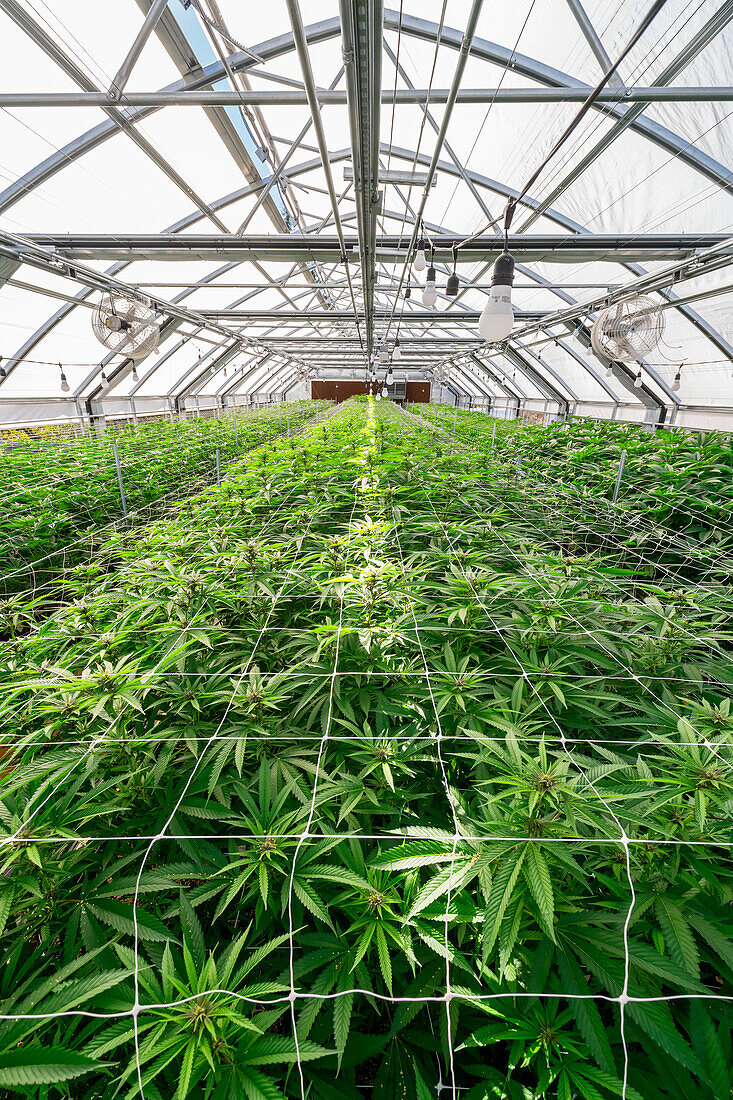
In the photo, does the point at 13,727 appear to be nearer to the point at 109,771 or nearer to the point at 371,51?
the point at 109,771

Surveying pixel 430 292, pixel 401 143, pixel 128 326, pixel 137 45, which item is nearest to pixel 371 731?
pixel 137 45

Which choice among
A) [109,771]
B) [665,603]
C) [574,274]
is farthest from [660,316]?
[109,771]

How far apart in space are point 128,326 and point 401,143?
4.29 metres

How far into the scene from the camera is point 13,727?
1.20 m

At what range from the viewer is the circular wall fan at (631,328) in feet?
16.9

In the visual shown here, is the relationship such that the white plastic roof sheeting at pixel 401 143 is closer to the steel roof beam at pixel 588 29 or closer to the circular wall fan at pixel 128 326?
the steel roof beam at pixel 588 29

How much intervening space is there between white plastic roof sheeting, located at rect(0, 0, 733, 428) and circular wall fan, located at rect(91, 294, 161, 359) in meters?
1.55

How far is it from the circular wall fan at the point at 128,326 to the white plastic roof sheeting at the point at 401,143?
1.55 meters

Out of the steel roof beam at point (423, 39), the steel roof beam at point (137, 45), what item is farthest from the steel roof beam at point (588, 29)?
the steel roof beam at point (137, 45)

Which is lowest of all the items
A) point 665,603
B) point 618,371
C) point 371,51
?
point 665,603

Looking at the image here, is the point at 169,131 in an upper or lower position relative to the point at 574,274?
upper

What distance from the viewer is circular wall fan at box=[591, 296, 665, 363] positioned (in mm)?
5145

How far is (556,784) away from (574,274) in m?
9.82

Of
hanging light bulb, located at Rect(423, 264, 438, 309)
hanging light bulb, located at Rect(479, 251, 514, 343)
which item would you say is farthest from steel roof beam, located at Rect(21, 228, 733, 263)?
hanging light bulb, located at Rect(479, 251, 514, 343)
